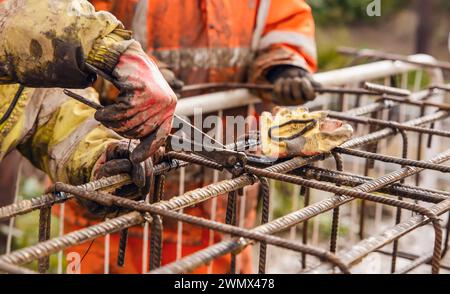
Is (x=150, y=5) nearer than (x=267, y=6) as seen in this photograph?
Yes

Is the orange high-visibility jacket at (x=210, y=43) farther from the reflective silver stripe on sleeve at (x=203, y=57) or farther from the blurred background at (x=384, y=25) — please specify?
the blurred background at (x=384, y=25)

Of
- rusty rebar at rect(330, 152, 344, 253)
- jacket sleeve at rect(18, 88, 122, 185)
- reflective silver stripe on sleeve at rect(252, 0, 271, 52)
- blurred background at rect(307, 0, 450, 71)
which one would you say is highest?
reflective silver stripe on sleeve at rect(252, 0, 271, 52)

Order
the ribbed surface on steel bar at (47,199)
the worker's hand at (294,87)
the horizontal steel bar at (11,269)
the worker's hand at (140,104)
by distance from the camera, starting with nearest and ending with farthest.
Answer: the horizontal steel bar at (11,269)
the ribbed surface on steel bar at (47,199)
the worker's hand at (140,104)
the worker's hand at (294,87)

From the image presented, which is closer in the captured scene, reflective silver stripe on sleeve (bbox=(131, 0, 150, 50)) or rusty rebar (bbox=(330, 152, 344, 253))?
rusty rebar (bbox=(330, 152, 344, 253))

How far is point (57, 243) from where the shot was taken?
1.39 meters

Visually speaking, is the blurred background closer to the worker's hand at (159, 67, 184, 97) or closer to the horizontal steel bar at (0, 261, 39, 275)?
the worker's hand at (159, 67, 184, 97)

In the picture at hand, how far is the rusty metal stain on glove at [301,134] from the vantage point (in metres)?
2.05

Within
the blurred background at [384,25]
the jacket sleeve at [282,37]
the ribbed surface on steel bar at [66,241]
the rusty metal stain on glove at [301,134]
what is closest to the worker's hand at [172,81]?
the jacket sleeve at [282,37]

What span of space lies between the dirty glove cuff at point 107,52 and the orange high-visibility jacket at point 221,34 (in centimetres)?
119

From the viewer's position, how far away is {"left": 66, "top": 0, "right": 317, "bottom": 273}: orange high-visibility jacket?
3.11 m

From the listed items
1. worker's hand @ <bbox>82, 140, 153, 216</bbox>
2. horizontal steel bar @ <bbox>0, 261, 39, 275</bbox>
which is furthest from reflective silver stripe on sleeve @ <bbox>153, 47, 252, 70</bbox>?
horizontal steel bar @ <bbox>0, 261, 39, 275</bbox>

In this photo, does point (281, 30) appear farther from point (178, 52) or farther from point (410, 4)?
point (410, 4)

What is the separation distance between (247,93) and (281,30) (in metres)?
0.34
